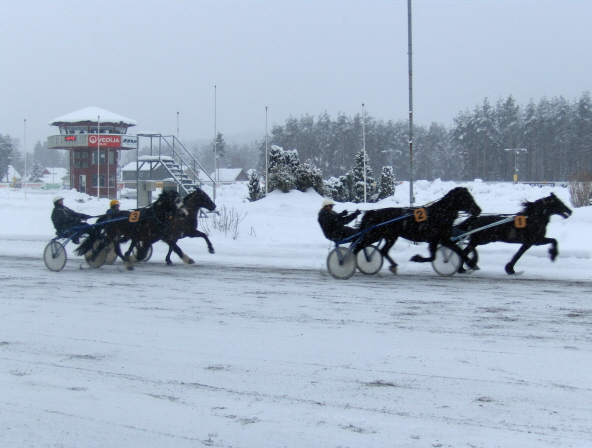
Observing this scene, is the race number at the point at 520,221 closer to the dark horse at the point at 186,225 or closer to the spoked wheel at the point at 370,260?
the spoked wheel at the point at 370,260

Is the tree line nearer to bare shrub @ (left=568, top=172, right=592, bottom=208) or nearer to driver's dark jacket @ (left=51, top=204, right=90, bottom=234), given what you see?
bare shrub @ (left=568, top=172, right=592, bottom=208)

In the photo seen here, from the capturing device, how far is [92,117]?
56844 mm

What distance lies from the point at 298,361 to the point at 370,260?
19.7 ft

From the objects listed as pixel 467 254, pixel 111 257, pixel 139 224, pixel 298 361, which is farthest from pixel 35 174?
pixel 298 361

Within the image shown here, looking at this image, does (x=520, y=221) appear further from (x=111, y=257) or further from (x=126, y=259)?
(x=111, y=257)

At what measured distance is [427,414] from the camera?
4625 millimetres

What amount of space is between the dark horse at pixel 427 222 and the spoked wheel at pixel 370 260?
29 cm

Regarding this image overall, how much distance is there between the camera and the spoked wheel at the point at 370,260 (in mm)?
11727

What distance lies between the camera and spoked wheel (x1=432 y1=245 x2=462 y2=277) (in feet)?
37.1

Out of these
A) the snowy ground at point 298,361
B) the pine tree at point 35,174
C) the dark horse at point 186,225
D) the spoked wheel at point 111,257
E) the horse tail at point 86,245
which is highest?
the pine tree at point 35,174

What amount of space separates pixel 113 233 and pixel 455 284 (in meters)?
6.77

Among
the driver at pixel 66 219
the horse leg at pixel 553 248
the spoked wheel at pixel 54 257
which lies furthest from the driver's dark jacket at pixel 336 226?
the spoked wheel at pixel 54 257

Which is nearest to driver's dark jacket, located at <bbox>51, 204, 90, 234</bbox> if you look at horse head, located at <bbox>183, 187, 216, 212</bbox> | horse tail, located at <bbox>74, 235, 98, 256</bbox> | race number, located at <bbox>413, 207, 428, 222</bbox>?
horse tail, located at <bbox>74, 235, 98, 256</bbox>

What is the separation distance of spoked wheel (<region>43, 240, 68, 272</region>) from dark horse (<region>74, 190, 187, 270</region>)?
12.9 inches
